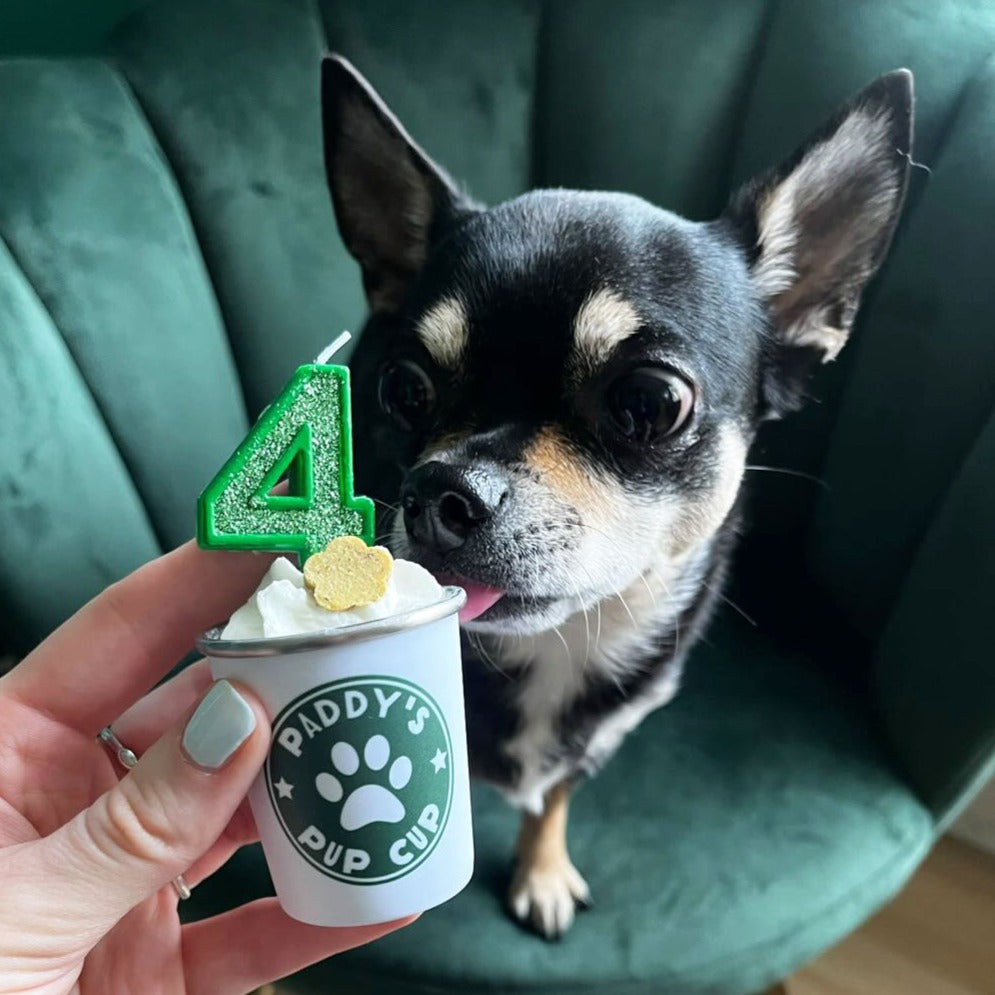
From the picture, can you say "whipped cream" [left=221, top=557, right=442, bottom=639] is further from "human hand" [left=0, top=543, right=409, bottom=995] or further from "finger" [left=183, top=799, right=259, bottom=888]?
"finger" [left=183, top=799, right=259, bottom=888]

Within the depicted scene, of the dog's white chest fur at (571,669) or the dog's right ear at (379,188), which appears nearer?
the dog's right ear at (379,188)

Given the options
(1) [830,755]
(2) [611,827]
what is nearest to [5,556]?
(2) [611,827]

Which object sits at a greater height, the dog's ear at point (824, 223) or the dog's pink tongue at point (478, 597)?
the dog's ear at point (824, 223)

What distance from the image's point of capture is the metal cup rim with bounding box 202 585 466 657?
0.49m

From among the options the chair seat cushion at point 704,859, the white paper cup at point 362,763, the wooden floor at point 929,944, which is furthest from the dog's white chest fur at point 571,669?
the wooden floor at point 929,944

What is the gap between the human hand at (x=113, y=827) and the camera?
542 mm

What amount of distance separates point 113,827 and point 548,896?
24.0 inches

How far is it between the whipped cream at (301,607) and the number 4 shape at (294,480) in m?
0.03

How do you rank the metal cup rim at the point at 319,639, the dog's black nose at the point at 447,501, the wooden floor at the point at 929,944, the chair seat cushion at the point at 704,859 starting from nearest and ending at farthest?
the metal cup rim at the point at 319,639, the dog's black nose at the point at 447,501, the chair seat cushion at the point at 704,859, the wooden floor at the point at 929,944

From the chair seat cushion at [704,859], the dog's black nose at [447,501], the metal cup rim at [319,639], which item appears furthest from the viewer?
the chair seat cushion at [704,859]

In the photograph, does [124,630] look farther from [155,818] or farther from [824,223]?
[824,223]

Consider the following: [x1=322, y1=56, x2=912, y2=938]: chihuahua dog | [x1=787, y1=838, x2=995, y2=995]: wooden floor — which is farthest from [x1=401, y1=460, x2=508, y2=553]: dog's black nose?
[x1=787, y1=838, x2=995, y2=995]: wooden floor

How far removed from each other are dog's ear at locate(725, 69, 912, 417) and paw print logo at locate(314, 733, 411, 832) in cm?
57

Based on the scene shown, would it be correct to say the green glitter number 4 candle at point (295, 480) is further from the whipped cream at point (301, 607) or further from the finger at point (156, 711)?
the finger at point (156, 711)
